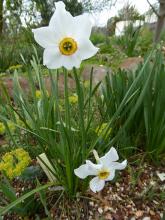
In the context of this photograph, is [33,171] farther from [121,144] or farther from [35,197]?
[121,144]

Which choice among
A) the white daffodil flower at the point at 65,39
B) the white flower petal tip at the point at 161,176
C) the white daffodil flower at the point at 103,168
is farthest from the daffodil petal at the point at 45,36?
the white flower petal tip at the point at 161,176

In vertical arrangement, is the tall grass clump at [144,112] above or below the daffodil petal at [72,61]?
below

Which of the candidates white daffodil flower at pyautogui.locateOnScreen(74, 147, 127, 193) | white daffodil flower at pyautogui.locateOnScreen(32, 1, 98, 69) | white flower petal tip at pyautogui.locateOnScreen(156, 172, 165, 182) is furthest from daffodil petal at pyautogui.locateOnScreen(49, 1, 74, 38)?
white flower petal tip at pyautogui.locateOnScreen(156, 172, 165, 182)

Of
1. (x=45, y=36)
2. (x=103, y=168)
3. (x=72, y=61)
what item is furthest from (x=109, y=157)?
(x=45, y=36)

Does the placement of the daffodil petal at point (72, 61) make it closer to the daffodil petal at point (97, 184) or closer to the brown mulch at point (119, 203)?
the daffodil petal at point (97, 184)

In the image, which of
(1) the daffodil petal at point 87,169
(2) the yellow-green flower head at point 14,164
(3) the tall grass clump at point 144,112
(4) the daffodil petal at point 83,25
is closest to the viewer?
(4) the daffodil petal at point 83,25
